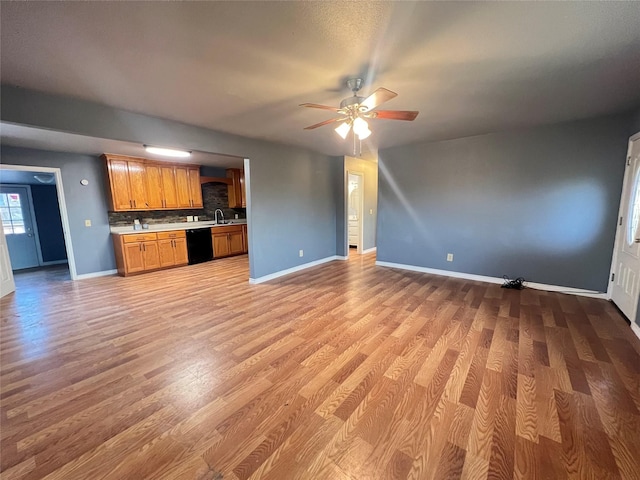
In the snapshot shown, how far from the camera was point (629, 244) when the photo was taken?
2945 mm

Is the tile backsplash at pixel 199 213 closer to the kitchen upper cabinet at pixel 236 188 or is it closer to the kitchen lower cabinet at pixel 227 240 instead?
the kitchen upper cabinet at pixel 236 188

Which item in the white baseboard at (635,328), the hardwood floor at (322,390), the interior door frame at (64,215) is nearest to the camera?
the hardwood floor at (322,390)

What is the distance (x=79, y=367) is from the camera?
216cm

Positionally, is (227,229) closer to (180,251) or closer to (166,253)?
(180,251)

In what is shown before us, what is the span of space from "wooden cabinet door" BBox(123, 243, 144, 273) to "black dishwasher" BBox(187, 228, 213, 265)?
0.95m

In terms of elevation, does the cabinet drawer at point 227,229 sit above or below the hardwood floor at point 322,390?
above

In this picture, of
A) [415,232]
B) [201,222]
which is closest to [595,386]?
[415,232]

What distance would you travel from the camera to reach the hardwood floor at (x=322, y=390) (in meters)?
1.36

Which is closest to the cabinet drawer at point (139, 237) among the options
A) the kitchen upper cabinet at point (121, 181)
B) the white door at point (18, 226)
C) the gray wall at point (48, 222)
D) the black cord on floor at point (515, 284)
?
the kitchen upper cabinet at point (121, 181)

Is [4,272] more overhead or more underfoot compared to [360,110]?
more underfoot

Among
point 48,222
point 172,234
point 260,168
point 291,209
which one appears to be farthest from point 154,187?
point 48,222

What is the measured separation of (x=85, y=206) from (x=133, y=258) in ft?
4.26

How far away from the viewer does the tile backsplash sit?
210 inches

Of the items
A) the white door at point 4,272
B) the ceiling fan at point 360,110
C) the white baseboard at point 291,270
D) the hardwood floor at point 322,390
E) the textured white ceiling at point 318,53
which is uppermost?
Result: the textured white ceiling at point 318,53
